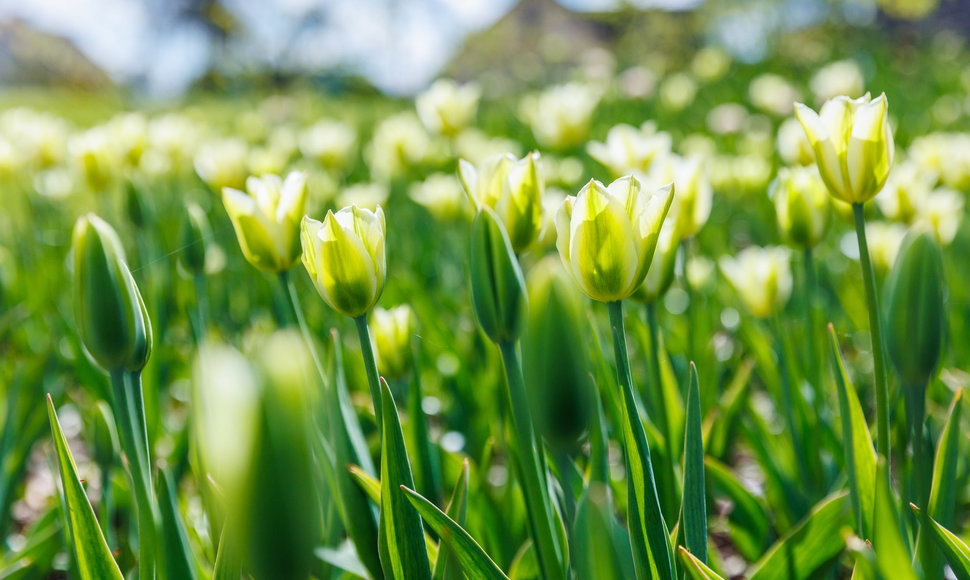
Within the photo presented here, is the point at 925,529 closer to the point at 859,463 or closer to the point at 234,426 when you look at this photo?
the point at 859,463

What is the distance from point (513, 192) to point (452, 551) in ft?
1.35

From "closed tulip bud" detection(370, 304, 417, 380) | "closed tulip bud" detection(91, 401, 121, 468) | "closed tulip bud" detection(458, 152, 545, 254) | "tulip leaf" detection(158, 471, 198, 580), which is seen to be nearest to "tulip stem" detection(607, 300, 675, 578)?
"closed tulip bud" detection(458, 152, 545, 254)

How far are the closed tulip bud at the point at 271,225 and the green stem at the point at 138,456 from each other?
0.22m

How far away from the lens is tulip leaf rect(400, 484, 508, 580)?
2.01ft

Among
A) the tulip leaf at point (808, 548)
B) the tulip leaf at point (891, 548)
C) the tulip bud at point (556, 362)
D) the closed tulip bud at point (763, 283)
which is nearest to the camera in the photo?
the tulip leaf at point (891, 548)

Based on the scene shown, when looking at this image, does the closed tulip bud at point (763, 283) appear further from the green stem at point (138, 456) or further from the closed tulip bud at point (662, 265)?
the green stem at point (138, 456)

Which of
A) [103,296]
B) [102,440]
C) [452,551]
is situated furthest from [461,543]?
[102,440]

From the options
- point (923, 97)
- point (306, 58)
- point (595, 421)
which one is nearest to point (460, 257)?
point (595, 421)

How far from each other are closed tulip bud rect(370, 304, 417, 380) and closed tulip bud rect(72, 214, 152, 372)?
51 centimetres

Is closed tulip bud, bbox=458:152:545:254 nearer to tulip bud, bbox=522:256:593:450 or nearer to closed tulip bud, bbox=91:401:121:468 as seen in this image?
tulip bud, bbox=522:256:593:450

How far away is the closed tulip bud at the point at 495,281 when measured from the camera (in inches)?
25.6

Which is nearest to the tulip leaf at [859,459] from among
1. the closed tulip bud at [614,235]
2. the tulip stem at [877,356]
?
the tulip stem at [877,356]

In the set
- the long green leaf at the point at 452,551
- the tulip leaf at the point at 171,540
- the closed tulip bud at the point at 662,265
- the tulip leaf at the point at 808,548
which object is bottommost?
the tulip leaf at the point at 808,548

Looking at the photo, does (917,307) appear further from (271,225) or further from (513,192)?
(271,225)
